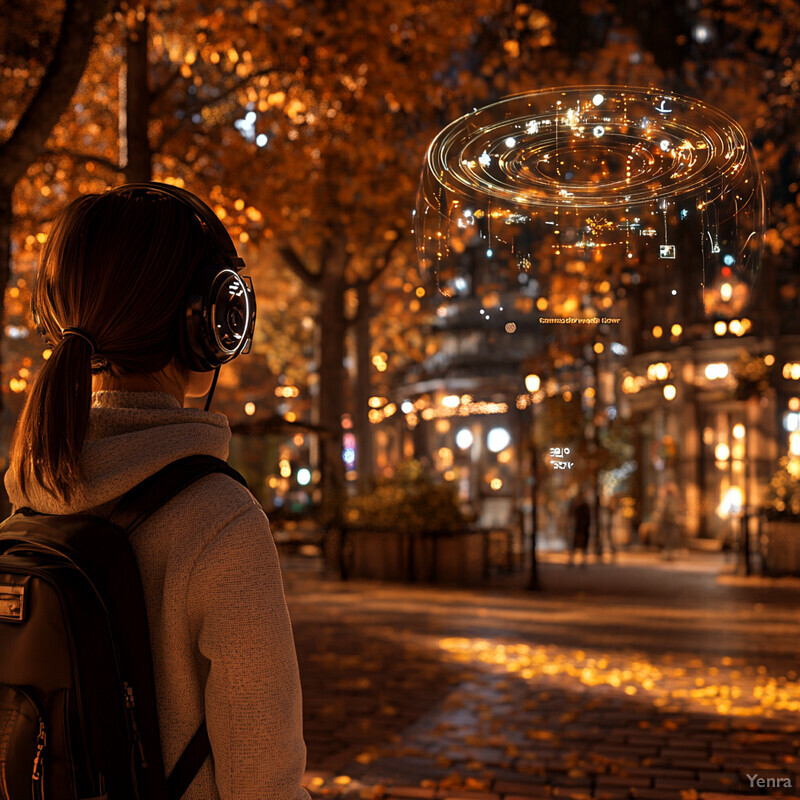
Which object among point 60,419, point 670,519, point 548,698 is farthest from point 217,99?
point 670,519

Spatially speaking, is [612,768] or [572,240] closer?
[572,240]

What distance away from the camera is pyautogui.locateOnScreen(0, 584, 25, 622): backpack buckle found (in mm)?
1506

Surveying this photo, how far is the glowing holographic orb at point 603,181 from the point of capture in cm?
281

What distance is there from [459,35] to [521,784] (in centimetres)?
1104

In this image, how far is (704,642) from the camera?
1038 cm

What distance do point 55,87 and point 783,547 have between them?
49.8 ft

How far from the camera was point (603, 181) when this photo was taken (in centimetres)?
293

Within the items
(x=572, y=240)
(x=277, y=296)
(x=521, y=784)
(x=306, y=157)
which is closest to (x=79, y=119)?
(x=306, y=157)

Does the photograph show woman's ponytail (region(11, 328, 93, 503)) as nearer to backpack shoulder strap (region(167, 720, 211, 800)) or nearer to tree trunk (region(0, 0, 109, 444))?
backpack shoulder strap (region(167, 720, 211, 800))

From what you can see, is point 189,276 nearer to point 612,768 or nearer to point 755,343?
point 612,768

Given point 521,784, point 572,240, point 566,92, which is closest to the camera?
point 566,92

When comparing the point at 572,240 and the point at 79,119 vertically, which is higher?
the point at 79,119

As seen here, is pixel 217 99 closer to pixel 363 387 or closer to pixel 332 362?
pixel 332 362

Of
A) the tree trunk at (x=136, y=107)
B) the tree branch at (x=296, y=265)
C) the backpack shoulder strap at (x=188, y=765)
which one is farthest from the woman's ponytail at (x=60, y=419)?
the tree branch at (x=296, y=265)
